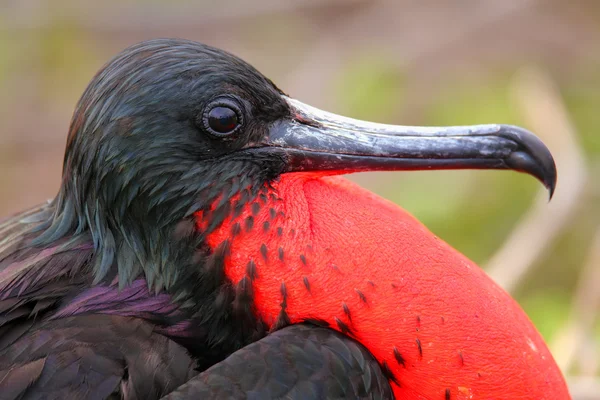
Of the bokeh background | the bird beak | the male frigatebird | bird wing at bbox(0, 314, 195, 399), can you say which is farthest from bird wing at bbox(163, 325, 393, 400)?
the bokeh background

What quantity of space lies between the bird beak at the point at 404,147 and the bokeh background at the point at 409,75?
1858mm

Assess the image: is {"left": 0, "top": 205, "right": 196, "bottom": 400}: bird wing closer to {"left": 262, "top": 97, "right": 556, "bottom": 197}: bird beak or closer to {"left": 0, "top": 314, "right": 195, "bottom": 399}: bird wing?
{"left": 0, "top": 314, "right": 195, "bottom": 399}: bird wing

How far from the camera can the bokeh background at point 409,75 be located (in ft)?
13.9

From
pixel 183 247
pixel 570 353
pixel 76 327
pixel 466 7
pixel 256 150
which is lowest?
pixel 570 353

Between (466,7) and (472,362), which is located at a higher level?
(466,7)

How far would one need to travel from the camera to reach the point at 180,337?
1722 mm

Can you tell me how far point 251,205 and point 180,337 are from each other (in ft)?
1.02

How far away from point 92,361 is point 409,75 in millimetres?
4784

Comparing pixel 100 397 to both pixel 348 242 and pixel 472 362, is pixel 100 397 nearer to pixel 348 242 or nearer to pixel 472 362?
pixel 348 242

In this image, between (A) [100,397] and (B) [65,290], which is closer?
(A) [100,397]

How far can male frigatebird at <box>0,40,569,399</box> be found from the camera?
165 centimetres

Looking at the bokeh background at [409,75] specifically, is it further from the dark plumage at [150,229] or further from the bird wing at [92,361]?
the bird wing at [92,361]

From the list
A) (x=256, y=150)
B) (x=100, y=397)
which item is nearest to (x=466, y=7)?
(x=256, y=150)

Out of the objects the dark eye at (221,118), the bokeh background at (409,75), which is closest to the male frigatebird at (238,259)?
the dark eye at (221,118)
